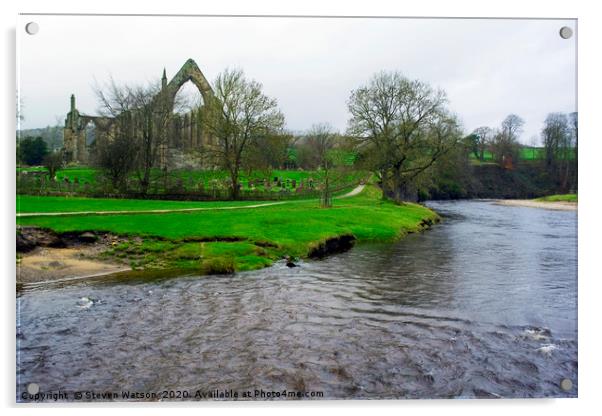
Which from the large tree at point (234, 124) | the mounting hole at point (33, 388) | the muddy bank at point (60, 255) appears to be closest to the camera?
the mounting hole at point (33, 388)

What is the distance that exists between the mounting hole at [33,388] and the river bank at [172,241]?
119 inches

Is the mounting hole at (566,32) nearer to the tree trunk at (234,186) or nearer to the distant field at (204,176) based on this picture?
the distant field at (204,176)

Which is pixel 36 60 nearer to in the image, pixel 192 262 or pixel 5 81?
pixel 5 81

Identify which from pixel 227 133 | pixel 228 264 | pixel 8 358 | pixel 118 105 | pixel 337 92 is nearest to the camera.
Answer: pixel 8 358

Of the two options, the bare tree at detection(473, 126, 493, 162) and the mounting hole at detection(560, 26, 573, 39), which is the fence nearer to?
the bare tree at detection(473, 126, 493, 162)

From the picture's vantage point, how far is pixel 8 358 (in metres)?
7.69

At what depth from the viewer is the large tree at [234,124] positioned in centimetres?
1617

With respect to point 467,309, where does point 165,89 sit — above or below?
above

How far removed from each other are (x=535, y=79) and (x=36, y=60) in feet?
32.6

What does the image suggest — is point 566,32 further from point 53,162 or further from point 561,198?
point 53,162

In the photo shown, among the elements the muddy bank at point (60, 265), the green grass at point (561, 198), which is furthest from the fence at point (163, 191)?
the green grass at point (561, 198)

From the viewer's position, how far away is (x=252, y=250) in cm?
1472

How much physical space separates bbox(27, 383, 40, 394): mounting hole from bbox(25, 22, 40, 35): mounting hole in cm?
619

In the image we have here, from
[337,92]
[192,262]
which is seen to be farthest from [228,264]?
[337,92]
